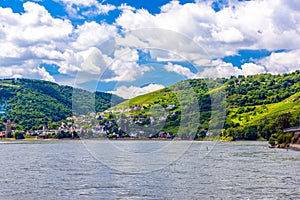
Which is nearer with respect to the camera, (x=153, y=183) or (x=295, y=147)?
(x=153, y=183)

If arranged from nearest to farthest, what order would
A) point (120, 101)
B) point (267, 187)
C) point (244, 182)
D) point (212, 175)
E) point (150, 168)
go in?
point (120, 101)
point (267, 187)
point (244, 182)
point (212, 175)
point (150, 168)

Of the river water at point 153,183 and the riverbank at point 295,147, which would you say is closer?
the river water at point 153,183

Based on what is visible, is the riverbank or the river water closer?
the river water

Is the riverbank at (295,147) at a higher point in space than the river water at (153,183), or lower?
higher

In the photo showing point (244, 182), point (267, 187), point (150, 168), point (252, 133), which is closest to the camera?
point (267, 187)

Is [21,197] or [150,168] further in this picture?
[150,168]

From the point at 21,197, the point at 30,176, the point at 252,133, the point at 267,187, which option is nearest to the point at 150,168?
the point at 30,176

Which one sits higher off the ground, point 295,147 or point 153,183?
point 295,147

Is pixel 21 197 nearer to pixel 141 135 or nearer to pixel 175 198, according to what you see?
pixel 175 198

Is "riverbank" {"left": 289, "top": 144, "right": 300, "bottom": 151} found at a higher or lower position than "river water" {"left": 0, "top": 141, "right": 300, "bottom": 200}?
higher

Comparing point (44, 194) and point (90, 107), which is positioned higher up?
point (90, 107)
